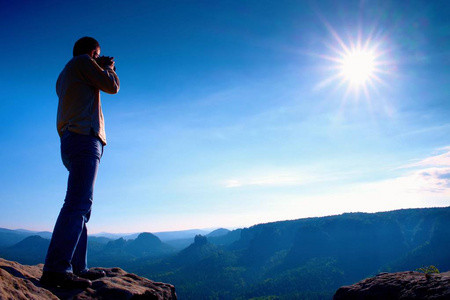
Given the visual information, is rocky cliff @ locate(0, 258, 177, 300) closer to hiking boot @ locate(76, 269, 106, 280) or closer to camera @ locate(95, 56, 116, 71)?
hiking boot @ locate(76, 269, 106, 280)

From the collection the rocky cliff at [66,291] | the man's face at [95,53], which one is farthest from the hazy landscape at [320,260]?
the man's face at [95,53]

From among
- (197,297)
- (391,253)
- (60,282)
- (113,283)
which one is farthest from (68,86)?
(391,253)

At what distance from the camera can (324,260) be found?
158m

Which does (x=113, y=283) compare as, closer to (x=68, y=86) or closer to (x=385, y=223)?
(x=68, y=86)

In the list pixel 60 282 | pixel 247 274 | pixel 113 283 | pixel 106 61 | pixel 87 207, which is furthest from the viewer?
pixel 247 274

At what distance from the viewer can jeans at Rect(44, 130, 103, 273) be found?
8.88ft

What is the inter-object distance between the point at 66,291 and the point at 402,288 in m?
4.22

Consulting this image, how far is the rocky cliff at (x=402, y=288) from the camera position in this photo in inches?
110

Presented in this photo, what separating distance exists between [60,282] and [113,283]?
82 centimetres

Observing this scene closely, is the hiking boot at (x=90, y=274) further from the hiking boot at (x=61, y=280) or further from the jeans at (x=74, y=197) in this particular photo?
the hiking boot at (x=61, y=280)

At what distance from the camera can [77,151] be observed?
9.93 ft

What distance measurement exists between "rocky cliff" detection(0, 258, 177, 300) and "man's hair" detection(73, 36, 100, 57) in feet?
9.46

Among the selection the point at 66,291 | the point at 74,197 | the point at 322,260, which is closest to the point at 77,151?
the point at 74,197

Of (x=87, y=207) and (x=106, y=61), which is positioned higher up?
(x=106, y=61)
